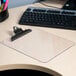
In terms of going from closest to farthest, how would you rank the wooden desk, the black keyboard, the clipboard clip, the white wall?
1. the wooden desk
2. the clipboard clip
3. the black keyboard
4. the white wall

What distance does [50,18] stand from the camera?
1.18 metres

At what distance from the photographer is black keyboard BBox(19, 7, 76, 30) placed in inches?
44.6

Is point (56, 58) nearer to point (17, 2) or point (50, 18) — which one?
point (50, 18)

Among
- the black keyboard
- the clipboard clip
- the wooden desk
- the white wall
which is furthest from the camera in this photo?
the white wall

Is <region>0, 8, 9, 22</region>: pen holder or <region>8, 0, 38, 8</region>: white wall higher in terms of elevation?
<region>0, 8, 9, 22</region>: pen holder

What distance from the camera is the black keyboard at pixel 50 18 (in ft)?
3.71

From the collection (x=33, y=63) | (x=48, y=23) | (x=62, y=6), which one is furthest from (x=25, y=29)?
(x=62, y=6)

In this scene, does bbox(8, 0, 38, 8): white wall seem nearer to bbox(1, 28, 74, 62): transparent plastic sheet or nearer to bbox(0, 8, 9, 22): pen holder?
bbox(0, 8, 9, 22): pen holder

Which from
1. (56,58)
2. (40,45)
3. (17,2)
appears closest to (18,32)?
(40,45)

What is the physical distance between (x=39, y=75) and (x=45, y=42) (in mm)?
520

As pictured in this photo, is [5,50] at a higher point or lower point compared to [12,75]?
higher

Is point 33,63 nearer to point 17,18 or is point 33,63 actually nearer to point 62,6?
point 17,18

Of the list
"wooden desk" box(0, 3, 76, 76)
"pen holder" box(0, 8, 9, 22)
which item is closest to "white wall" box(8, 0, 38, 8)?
"pen holder" box(0, 8, 9, 22)

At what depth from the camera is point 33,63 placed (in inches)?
33.8
